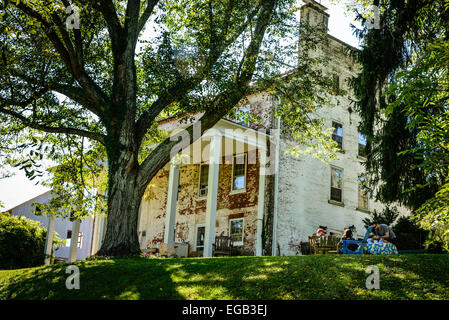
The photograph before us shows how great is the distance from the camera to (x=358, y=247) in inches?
542

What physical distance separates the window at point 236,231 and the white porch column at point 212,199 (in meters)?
4.15

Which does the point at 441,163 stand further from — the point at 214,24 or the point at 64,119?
the point at 64,119

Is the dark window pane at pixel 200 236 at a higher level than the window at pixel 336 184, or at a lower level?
lower

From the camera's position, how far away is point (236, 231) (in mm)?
22234

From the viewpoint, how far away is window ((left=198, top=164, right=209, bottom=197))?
24.4 m

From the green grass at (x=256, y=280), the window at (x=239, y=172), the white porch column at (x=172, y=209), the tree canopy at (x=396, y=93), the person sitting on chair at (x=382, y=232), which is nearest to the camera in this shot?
the green grass at (x=256, y=280)

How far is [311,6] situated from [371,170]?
10.7m

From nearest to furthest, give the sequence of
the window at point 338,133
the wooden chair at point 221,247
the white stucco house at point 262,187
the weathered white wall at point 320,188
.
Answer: the wooden chair at point 221,247, the white stucco house at point 262,187, the weathered white wall at point 320,188, the window at point 338,133

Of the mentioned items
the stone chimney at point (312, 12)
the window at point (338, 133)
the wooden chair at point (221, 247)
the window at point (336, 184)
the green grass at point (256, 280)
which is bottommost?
the green grass at point (256, 280)

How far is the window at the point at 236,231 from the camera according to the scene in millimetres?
21891

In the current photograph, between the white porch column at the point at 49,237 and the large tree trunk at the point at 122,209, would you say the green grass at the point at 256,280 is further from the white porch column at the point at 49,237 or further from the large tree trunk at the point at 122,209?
the white porch column at the point at 49,237

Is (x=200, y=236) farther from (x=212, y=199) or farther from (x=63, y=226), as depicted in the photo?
(x=63, y=226)

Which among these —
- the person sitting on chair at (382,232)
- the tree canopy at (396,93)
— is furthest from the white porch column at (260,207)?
the person sitting on chair at (382,232)

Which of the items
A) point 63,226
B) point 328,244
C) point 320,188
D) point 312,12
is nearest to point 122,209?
point 328,244
